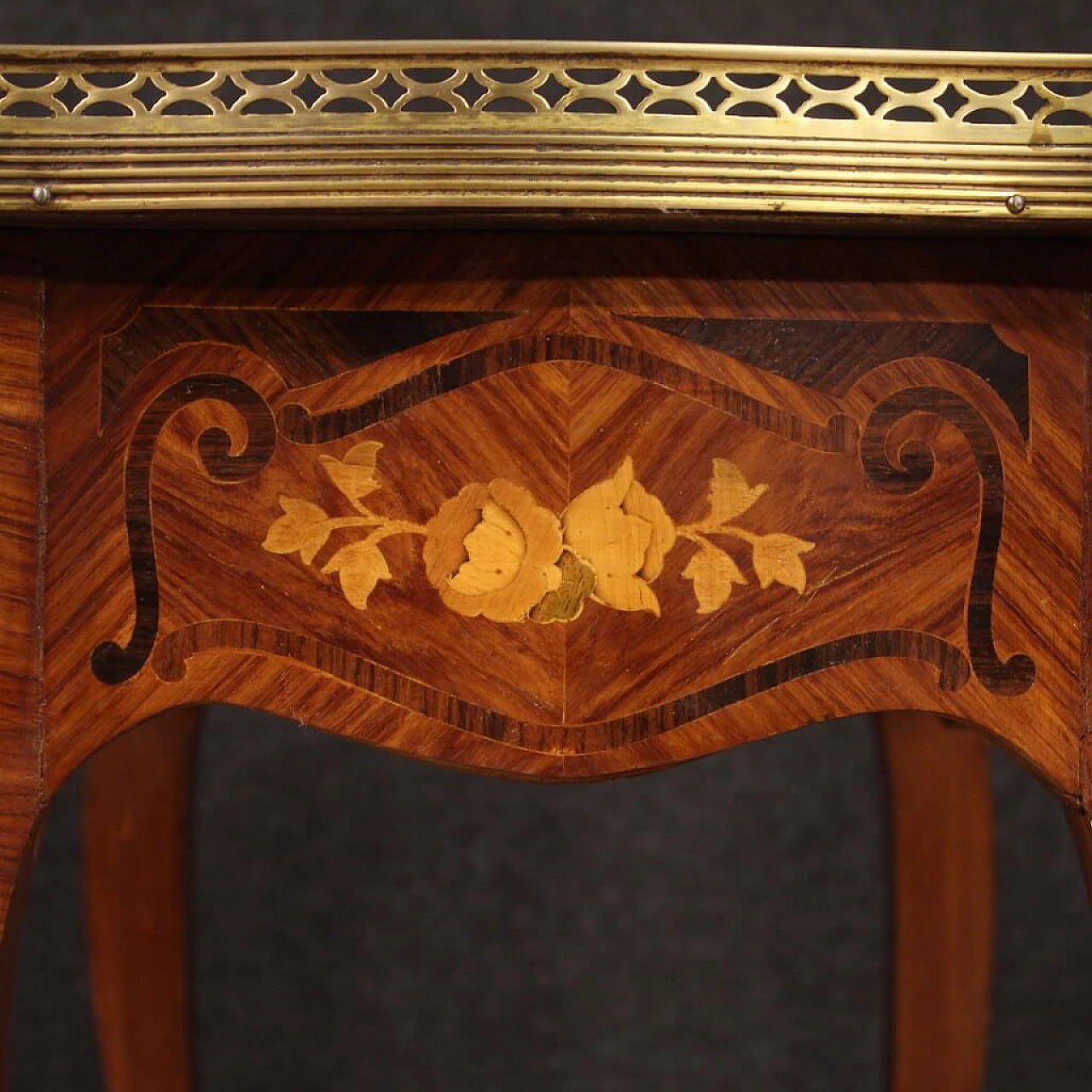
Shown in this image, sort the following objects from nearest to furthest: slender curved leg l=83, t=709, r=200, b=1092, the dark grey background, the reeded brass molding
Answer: the reeded brass molding < slender curved leg l=83, t=709, r=200, b=1092 < the dark grey background

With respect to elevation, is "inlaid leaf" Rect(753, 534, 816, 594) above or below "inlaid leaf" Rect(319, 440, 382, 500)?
below

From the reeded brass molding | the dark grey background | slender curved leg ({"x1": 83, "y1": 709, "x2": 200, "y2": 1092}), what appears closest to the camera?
the reeded brass molding

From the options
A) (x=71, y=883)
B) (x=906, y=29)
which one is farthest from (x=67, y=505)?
(x=906, y=29)

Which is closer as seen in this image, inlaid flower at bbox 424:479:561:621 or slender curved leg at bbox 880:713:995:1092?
inlaid flower at bbox 424:479:561:621

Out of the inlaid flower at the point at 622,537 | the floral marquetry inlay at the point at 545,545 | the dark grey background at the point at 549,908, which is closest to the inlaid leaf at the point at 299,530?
the floral marquetry inlay at the point at 545,545

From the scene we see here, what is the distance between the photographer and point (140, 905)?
1.18 m

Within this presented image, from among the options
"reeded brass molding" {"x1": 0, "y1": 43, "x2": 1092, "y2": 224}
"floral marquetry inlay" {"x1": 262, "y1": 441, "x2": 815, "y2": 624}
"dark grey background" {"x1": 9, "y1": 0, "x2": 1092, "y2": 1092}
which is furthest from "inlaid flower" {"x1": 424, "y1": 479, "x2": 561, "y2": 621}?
"dark grey background" {"x1": 9, "y1": 0, "x2": 1092, "y2": 1092}

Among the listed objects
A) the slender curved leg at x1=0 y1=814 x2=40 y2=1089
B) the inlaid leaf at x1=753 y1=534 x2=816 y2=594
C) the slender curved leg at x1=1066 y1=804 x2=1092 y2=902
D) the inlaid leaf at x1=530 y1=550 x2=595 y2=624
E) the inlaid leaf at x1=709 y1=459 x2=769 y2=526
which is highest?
the inlaid leaf at x1=709 y1=459 x2=769 y2=526

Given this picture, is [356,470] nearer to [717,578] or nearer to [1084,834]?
[717,578]

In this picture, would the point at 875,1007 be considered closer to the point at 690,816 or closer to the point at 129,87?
the point at 690,816

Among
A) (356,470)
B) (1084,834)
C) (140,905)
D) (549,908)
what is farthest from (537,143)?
(549,908)

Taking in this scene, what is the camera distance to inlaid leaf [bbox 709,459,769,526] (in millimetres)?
729

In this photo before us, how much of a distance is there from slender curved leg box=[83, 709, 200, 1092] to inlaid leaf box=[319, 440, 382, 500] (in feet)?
1.62

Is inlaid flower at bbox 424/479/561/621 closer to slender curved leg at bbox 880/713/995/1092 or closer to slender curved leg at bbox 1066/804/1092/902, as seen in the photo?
slender curved leg at bbox 1066/804/1092/902
